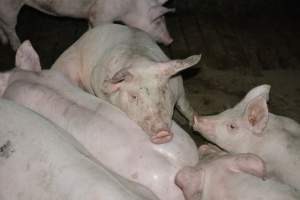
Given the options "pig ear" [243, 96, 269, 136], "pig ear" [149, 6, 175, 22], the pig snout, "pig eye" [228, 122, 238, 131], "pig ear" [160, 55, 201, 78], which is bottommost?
the pig snout

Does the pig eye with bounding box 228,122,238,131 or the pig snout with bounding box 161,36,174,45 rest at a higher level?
the pig eye with bounding box 228,122,238,131

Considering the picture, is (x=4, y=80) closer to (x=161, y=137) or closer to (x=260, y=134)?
(x=161, y=137)

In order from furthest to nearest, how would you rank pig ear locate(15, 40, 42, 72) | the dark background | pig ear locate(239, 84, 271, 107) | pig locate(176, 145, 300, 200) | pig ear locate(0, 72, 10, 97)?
1. the dark background
2. pig ear locate(15, 40, 42, 72)
3. pig ear locate(0, 72, 10, 97)
4. pig ear locate(239, 84, 271, 107)
5. pig locate(176, 145, 300, 200)

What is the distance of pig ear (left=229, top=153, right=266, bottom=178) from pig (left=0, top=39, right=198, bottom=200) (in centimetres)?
28

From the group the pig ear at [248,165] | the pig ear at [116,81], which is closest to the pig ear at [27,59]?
the pig ear at [116,81]

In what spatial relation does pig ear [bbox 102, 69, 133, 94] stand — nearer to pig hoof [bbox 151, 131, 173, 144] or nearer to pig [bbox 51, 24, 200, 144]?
pig [bbox 51, 24, 200, 144]

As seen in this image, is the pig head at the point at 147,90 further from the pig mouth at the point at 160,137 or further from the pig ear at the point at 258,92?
the pig ear at the point at 258,92

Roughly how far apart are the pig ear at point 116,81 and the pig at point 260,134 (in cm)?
68

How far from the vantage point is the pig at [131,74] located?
323 cm

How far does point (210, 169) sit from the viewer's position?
2998 mm

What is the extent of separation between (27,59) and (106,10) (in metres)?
1.46

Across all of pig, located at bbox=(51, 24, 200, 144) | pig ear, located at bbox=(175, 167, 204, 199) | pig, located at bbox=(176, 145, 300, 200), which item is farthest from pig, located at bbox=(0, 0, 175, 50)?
pig ear, located at bbox=(175, 167, 204, 199)

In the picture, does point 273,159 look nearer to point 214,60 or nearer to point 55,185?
point 55,185

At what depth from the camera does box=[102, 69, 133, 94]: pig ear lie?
10.6 ft
